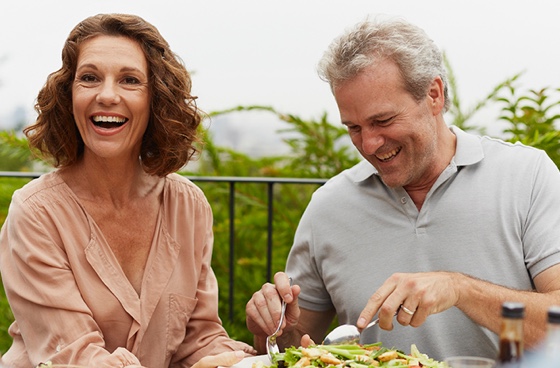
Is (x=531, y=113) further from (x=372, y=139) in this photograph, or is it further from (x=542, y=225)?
(x=372, y=139)

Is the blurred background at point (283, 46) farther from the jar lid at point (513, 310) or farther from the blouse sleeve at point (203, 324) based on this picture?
the jar lid at point (513, 310)

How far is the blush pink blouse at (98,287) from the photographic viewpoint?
181 cm

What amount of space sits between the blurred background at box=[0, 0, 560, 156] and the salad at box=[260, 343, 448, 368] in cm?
184

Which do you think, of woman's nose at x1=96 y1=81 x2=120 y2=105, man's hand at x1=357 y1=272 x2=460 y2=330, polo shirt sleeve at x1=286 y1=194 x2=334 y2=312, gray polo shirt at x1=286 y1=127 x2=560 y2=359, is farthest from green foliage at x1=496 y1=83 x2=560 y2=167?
woman's nose at x1=96 y1=81 x2=120 y2=105

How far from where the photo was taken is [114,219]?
204 centimetres

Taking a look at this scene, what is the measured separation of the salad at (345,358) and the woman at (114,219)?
1.22ft

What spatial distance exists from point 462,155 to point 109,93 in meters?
0.98

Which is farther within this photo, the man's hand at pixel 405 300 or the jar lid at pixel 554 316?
the man's hand at pixel 405 300

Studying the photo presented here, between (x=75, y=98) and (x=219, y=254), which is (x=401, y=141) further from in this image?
(x=219, y=254)

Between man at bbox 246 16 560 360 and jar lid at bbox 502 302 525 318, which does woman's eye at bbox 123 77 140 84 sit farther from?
jar lid at bbox 502 302 525 318

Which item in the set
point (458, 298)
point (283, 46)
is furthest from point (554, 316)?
point (283, 46)

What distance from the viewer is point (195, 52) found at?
12.7 ft

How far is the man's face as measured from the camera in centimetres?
198

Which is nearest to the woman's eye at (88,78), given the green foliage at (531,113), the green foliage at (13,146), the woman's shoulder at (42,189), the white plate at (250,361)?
the woman's shoulder at (42,189)
